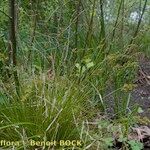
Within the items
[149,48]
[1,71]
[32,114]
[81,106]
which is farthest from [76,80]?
[149,48]

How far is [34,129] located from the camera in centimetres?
312

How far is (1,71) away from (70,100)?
108 cm

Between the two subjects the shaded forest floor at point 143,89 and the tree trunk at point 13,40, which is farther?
the shaded forest floor at point 143,89

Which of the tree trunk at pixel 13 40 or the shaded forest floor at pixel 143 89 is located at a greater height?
the tree trunk at pixel 13 40

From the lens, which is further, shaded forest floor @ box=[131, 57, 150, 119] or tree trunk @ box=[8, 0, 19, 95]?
shaded forest floor @ box=[131, 57, 150, 119]

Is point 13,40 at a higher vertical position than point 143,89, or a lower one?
higher

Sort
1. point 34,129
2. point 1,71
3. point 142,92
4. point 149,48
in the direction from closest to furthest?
point 34,129 → point 1,71 → point 142,92 → point 149,48

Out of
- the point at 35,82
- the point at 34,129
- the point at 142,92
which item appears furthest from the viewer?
the point at 142,92

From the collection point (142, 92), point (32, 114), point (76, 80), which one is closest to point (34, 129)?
point (32, 114)

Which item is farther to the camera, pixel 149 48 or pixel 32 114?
pixel 149 48

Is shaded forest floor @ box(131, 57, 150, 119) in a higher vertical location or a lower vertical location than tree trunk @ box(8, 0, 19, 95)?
lower

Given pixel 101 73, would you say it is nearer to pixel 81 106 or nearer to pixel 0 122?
pixel 81 106

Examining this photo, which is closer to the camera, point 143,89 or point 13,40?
point 13,40

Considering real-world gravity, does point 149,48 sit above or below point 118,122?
above
